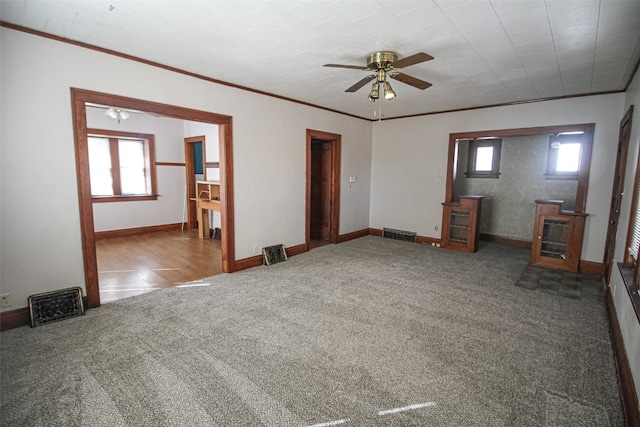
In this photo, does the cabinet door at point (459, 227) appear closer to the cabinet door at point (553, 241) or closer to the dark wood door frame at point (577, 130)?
the cabinet door at point (553, 241)

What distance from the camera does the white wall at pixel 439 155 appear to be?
14.3 feet

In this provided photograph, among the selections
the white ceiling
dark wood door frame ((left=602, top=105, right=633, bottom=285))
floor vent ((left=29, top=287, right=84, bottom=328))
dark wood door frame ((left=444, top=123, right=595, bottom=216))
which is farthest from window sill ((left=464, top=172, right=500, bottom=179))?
floor vent ((left=29, top=287, right=84, bottom=328))

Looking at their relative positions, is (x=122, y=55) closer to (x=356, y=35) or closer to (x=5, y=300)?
(x=356, y=35)

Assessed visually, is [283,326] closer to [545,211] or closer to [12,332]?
[12,332]

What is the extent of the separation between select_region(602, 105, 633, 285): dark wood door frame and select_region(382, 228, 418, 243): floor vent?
289 centimetres

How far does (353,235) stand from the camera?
654 cm

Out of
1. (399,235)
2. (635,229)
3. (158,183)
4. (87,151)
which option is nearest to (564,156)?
(399,235)

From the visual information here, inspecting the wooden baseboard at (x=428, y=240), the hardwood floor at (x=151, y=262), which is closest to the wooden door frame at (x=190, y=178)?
the hardwood floor at (x=151, y=262)

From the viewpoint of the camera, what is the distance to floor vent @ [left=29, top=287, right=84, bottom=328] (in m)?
2.75

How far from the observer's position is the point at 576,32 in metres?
2.54

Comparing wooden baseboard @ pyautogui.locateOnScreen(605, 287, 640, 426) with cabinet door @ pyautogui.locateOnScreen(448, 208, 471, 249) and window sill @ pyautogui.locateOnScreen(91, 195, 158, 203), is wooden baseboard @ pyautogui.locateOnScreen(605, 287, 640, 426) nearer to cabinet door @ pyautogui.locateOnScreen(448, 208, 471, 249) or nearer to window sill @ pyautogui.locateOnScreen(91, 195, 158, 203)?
cabinet door @ pyautogui.locateOnScreen(448, 208, 471, 249)

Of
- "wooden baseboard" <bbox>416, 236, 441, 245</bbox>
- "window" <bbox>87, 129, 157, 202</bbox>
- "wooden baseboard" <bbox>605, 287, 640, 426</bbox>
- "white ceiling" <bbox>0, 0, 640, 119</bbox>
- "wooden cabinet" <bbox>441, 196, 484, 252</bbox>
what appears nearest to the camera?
"wooden baseboard" <bbox>605, 287, 640, 426</bbox>

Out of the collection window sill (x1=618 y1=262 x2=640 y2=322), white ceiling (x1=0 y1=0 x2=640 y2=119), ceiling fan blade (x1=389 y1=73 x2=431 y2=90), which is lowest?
window sill (x1=618 y1=262 x2=640 y2=322)

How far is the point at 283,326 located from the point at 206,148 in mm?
4997
